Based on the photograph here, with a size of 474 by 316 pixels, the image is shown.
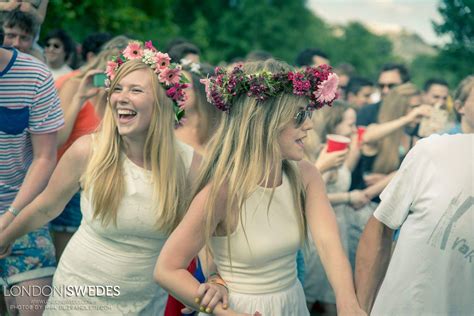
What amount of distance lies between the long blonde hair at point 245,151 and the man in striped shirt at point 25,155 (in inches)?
55.2

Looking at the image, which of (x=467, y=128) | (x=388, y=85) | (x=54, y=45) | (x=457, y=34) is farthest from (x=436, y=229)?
(x=388, y=85)

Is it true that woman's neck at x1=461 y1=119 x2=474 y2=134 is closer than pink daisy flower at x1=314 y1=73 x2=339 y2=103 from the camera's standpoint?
No

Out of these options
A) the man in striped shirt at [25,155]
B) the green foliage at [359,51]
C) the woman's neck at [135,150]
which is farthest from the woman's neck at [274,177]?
the green foliage at [359,51]

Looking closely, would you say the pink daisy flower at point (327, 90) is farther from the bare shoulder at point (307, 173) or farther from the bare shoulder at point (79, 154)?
the bare shoulder at point (79, 154)

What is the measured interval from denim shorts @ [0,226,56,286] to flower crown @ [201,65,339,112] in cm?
156

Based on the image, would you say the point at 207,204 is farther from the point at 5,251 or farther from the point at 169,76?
the point at 5,251

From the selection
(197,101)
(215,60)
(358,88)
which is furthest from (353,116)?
(215,60)

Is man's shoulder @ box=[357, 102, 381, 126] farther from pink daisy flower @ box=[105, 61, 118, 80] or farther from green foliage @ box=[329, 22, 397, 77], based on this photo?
green foliage @ box=[329, 22, 397, 77]

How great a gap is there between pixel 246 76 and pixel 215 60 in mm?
38940

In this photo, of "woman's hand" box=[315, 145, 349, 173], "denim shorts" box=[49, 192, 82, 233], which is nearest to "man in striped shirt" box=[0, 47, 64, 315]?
"denim shorts" box=[49, 192, 82, 233]

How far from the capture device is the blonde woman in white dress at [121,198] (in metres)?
3.91

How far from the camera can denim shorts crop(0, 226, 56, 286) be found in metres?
4.32

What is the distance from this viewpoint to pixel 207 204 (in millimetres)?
3305

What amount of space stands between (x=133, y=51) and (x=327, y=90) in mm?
1258
